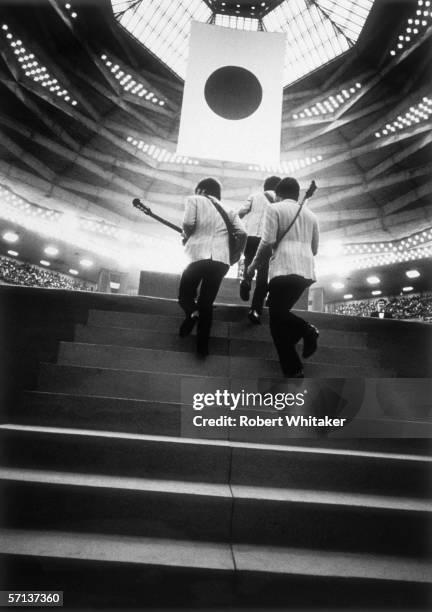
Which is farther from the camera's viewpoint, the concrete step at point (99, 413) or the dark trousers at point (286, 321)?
the dark trousers at point (286, 321)

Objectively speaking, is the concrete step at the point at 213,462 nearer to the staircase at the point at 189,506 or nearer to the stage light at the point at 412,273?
the staircase at the point at 189,506

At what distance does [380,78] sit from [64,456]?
18.0 m

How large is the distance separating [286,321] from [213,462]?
4.01ft

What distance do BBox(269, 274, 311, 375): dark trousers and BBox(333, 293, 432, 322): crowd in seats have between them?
15130 mm

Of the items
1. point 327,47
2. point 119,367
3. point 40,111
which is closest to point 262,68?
point 327,47

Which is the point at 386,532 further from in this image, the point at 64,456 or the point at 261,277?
the point at 261,277

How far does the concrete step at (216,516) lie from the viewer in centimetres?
221

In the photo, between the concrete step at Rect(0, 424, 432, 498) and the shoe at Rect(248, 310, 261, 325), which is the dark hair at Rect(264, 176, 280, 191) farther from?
the concrete step at Rect(0, 424, 432, 498)

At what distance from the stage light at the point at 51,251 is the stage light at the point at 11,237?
1.43 meters

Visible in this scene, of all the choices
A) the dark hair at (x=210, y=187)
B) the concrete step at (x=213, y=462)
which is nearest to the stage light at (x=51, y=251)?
the dark hair at (x=210, y=187)

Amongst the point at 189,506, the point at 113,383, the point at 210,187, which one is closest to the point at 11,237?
the point at 210,187

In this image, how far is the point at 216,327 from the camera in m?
4.08

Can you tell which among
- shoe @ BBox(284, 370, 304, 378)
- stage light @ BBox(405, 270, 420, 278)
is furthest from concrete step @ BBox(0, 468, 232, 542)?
stage light @ BBox(405, 270, 420, 278)

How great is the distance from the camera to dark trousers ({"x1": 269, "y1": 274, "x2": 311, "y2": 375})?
10.3 feet
